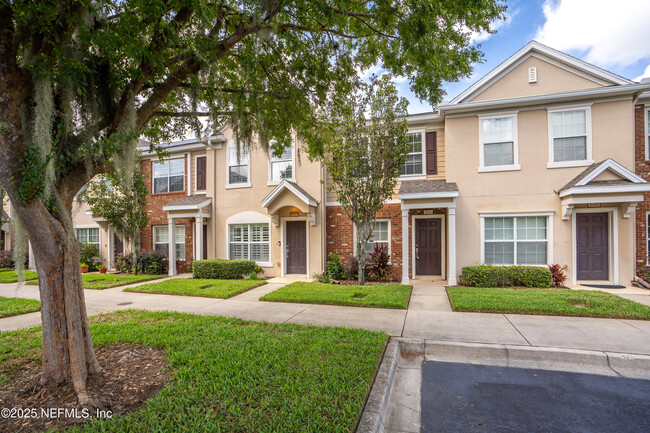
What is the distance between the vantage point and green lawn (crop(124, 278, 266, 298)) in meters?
8.74

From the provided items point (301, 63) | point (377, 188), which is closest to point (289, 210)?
point (377, 188)

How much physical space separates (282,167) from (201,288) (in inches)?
214

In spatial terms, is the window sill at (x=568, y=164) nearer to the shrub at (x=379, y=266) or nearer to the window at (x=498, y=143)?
the window at (x=498, y=143)

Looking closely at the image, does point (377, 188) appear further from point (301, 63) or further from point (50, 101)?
point (50, 101)

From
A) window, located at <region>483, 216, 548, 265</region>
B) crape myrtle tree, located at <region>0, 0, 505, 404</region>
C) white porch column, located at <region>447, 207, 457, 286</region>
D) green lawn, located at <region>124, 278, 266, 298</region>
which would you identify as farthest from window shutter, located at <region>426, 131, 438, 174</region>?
green lawn, located at <region>124, 278, 266, 298</region>

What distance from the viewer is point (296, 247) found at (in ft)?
40.0

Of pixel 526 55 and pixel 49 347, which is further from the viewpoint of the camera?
pixel 526 55

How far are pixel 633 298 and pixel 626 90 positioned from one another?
5967 mm

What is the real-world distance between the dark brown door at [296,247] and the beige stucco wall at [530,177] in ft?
18.1

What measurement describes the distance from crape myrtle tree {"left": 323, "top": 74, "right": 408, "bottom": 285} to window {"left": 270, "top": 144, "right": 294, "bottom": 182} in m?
3.12

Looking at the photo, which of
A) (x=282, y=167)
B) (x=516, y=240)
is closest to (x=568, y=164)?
(x=516, y=240)

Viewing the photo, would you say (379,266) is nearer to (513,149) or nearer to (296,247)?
(296,247)

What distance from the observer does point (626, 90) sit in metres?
9.07

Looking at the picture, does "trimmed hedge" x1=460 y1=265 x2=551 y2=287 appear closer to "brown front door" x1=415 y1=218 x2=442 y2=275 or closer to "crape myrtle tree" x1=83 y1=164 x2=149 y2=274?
"brown front door" x1=415 y1=218 x2=442 y2=275
